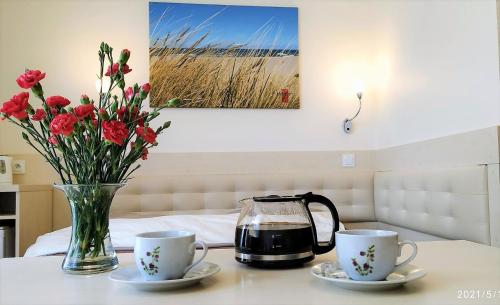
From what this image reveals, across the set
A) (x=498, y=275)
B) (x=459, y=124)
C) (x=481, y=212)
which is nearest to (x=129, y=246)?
(x=498, y=275)

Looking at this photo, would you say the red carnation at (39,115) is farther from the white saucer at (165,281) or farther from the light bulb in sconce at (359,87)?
the light bulb in sconce at (359,87)

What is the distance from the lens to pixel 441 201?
6.74ft

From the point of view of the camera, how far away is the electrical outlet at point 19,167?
9.29ft

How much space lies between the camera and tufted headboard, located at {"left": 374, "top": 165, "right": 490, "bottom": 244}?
1.80 metres

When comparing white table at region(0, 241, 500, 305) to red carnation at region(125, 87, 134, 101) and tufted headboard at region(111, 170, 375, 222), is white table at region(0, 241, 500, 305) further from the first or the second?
tufted headboard at region(111, 170, 375, 222)

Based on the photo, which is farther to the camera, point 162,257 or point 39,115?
point 39,115

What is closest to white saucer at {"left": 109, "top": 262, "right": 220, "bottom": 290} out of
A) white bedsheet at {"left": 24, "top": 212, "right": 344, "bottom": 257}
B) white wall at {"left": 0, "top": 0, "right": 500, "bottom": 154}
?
white bedsheet at {"left": 24, "top": 212, "right": 344, "bottom": 257}

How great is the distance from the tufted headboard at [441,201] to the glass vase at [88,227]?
1.63 metres

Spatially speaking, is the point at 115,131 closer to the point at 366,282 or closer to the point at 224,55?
the point at 366,282

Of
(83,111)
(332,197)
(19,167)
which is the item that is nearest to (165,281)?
(83,111)

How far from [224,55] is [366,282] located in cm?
259

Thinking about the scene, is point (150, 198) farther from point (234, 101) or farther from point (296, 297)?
point (296, 297)

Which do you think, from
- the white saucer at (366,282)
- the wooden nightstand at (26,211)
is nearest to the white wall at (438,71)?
the white saucer at (366,282)

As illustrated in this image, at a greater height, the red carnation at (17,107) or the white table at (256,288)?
the red carnation at (17,107)
